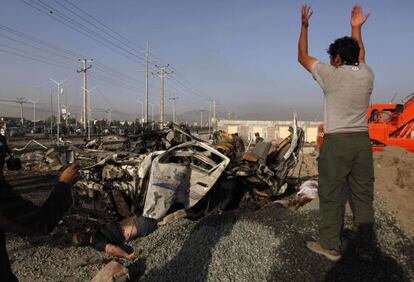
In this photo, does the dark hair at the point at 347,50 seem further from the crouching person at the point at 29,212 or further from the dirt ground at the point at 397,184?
the crouching person at the point at 29,212

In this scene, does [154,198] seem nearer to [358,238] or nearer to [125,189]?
[125,189]

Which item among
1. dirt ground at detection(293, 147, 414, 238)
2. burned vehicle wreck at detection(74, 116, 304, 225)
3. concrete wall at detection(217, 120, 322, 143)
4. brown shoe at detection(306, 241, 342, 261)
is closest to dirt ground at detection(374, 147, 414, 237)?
dirt ground at detection(293, 147, 414, 238)

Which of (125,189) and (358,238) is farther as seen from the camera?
(125,189)

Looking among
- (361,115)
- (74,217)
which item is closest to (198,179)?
(74,217)

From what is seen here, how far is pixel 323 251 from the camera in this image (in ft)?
11.7

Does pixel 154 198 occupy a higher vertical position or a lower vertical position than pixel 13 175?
higher

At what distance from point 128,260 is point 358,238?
2726 millimetres

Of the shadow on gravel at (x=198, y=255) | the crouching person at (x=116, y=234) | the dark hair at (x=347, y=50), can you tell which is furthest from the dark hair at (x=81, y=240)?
the dark hair at (x=347, y=50)

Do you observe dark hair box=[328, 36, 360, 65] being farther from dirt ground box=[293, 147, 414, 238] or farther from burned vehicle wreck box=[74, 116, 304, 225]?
burned vehicle wreck box=[74, 116, 304, 225]

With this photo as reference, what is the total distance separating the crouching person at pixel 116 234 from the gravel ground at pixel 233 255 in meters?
0.12

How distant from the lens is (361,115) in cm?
351

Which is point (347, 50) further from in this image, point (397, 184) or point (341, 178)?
point (397, 184)

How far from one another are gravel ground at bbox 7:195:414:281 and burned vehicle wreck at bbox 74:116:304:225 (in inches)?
22.9

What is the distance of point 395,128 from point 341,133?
36.9 feet
